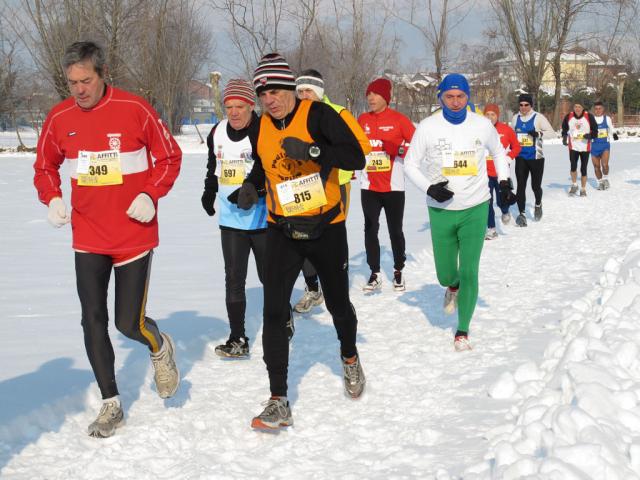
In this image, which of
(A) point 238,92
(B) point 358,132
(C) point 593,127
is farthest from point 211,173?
(C) point 593,127

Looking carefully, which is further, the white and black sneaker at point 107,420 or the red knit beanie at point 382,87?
the red knit beanie at point 382,87

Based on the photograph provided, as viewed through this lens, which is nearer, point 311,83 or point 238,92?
point 238,92

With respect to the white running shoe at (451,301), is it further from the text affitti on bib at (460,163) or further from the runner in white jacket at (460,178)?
the text affitti on bib at (460,163)

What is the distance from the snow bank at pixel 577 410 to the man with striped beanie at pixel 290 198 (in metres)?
1.19

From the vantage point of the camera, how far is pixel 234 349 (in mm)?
5180

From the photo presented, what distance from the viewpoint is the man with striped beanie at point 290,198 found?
12.4 ft

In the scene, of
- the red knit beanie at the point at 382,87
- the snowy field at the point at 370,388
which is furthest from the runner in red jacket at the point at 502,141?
the red knit beanie at the point at 382,87

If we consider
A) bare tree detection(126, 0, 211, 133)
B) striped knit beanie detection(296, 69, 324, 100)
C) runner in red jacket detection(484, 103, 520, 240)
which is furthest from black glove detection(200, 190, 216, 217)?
bare tree detection(126, 0, 211, 133)

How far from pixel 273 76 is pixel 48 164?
135 centimetres

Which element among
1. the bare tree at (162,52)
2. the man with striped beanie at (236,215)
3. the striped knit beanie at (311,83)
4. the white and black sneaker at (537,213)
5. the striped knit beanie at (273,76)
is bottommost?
the white and black sneaker at (537,213)

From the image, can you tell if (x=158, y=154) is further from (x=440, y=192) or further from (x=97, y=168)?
(x=440, y=192)

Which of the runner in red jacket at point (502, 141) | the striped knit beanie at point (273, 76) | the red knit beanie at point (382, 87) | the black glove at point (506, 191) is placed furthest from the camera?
the runner in red jacket at point (502, 141)

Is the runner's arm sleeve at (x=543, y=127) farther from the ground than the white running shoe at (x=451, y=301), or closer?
farther from the ground

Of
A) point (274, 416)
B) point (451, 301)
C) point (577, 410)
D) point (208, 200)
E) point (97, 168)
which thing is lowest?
point (274, 416)
